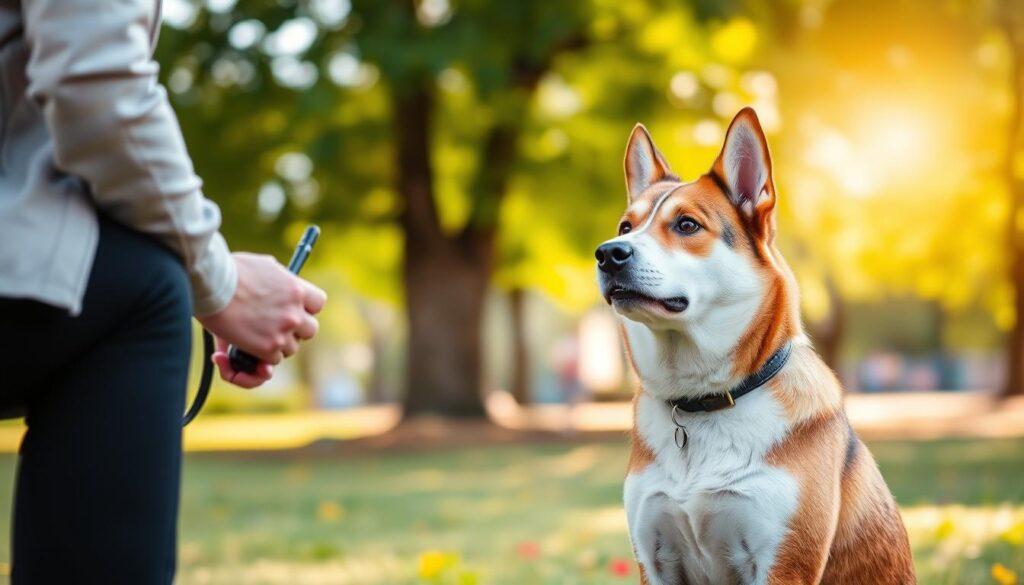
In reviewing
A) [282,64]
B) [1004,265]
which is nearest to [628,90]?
[282,64]

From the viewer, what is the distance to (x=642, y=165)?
4.24 meters

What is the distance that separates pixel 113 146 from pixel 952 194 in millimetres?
21895

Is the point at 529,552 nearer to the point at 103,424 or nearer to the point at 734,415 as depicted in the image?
the point at 734,415

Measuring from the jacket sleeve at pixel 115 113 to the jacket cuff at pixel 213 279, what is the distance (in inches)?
2.3

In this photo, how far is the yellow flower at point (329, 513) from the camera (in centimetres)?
964

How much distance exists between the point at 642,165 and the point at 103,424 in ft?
9.11

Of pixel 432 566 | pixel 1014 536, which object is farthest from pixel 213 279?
pixel 1014 536

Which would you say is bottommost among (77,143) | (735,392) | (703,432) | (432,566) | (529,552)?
(529,552)

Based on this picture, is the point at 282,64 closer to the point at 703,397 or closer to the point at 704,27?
the point at 704,27

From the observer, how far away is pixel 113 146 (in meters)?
1.69

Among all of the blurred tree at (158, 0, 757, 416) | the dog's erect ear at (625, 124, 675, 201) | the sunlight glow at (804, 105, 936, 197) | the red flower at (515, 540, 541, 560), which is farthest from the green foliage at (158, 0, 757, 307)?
the dog's erect ear at (625, 124, 675, 201)

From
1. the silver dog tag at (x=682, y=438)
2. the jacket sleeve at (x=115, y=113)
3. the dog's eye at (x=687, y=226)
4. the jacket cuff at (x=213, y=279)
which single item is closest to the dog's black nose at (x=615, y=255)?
the dog's eye at (x=687, y=226)

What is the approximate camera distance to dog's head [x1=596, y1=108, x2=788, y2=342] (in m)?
3.63

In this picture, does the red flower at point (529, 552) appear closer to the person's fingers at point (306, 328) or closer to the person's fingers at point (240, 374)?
the person's fingers at point (240, 374)
